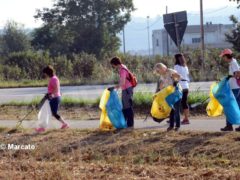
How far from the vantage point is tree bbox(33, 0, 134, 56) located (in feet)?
196

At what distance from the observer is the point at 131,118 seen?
11.4m

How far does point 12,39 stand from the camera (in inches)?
2820

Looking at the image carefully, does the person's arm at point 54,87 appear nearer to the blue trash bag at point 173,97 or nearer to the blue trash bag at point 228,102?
the blue trash bag at point 173,97

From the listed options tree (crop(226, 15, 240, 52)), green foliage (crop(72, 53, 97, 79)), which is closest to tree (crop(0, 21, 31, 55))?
green foliage (crop(72, 53, 97, 79))

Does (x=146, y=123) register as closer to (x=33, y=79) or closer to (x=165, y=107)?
(x=165, y=107)

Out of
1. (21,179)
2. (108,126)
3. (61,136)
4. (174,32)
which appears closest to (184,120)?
(108,126)

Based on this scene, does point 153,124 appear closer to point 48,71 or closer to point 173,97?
point 173,97

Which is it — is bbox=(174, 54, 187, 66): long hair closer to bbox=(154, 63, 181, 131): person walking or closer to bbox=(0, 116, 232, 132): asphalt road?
bbox=(154, 63, 181, 131): person walking

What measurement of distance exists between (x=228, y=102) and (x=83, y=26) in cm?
5037

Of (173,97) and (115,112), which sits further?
(115,112)

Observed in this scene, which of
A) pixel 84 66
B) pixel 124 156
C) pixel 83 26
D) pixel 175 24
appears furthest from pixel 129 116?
pixel 83 26

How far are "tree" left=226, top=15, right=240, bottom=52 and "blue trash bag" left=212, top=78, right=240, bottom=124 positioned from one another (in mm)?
25207

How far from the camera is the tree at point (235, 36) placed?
3578cm

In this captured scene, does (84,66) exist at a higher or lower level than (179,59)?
lower
